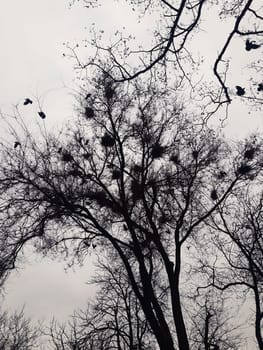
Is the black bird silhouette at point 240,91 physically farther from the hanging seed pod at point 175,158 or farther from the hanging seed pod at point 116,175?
the hanging seed pod at point 116,175

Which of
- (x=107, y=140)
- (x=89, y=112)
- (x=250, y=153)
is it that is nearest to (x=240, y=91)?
(x=250, y=153)

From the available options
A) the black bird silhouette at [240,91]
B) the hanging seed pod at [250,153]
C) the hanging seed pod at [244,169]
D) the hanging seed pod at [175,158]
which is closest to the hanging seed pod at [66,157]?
the hanging seed pod at [175,158]

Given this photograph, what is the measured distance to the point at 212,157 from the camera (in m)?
11.8

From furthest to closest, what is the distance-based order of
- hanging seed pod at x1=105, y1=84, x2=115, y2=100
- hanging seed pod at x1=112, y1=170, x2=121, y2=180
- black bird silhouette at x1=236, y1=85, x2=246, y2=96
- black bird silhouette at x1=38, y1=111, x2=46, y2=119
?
hanging seed pod at x1=112, y1=170, x2=121, y2=180 → hanging seed pod at x1=105, y1=84, x2=115, y2=100 → black bird silhouette at x1=38, y1=111, x2=46, y2=119 → black bird silhouette at x1=236, y1=85, x2=246, y2=96

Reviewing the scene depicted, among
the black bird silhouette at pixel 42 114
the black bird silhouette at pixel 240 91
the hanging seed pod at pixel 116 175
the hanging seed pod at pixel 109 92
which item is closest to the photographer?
the black bird silhouette at pixel 240 91

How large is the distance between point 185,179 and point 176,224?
127cm

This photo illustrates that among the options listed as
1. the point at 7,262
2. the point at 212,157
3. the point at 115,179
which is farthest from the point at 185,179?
the point at 7,262

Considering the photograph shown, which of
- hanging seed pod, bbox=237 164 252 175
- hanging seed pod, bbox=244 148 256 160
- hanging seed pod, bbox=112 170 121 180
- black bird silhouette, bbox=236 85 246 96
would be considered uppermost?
hanging seed pod, bbox=244 148 256 160

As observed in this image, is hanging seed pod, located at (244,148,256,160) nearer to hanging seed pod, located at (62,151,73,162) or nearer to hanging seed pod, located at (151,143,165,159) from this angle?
hanging seed pod, located at (151,143,165,159)

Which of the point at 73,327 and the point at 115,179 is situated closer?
the point at 115,179

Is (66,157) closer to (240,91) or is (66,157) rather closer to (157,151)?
(157,151)

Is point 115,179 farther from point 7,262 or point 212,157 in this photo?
point 7,262

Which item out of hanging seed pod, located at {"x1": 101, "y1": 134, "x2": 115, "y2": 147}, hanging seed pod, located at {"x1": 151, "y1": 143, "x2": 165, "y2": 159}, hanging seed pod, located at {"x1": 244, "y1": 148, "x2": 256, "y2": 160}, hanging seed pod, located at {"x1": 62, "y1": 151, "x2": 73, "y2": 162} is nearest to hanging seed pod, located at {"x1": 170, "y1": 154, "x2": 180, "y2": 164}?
hanging seed pod, located at {"x1": 151, "y1": 143, "x2": 165, "y2": 159}

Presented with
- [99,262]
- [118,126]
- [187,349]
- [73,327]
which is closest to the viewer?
[187,349]
